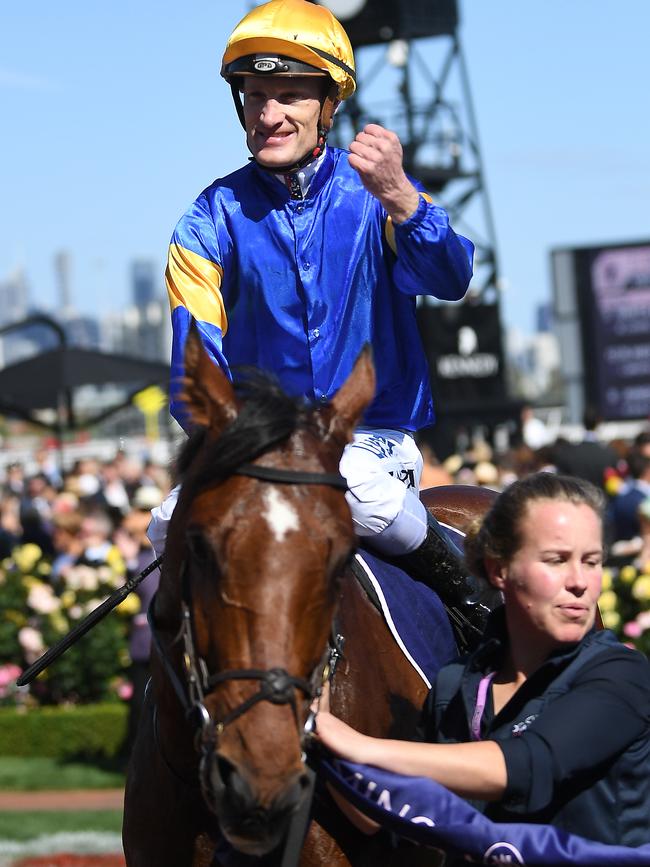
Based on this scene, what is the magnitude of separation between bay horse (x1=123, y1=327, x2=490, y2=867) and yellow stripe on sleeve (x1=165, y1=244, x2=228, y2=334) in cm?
63

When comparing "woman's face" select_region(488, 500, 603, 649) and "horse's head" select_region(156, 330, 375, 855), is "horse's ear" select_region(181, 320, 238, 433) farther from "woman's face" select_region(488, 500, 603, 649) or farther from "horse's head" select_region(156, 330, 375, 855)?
"woman's face" select_region(488, 500, 603, 649)

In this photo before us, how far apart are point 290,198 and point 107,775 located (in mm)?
6652

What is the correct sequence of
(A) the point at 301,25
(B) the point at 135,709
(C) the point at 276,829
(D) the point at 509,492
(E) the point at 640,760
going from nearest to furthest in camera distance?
(C) the point at 276,829 → (E) the point at 640,760 → (D) the point at 509,492 → (A) the point at 301,25 → (B) the point at 135,709

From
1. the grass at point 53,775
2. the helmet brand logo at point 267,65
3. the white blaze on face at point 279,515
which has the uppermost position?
the helmet brand logo at point 267,65

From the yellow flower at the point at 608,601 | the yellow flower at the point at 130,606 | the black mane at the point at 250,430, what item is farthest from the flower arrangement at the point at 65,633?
the black mane at the point at 250,430

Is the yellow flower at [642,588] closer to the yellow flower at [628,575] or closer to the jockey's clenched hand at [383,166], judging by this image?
the yellow flower at [628,575]

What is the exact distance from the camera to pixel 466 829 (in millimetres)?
2615

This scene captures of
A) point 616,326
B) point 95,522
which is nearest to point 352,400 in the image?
point 95,522

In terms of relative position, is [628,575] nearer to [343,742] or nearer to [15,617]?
[15,617]

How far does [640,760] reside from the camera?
2.64 m

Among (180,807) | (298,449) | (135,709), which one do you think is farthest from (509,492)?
(135,709)

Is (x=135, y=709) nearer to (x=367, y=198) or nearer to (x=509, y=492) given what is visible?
(x=367, y=198)

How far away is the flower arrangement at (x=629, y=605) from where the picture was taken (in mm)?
8547

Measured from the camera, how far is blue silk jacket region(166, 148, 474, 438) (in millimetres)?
3557
